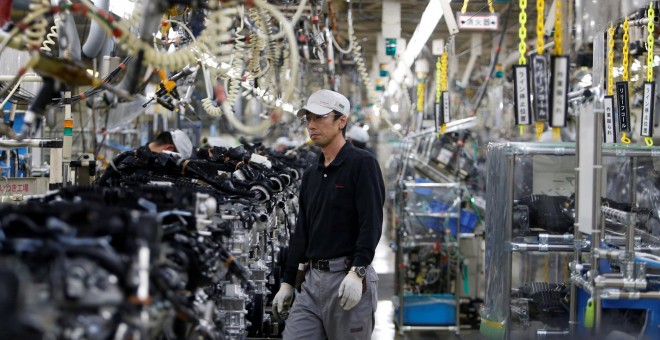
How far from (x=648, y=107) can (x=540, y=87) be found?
202 centimetres

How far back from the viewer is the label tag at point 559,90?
326 centimetres

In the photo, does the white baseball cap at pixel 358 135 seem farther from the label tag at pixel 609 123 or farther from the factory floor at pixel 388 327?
the label tag at pixel 609 123

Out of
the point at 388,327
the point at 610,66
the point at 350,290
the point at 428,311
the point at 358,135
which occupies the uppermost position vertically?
the point at 610,66

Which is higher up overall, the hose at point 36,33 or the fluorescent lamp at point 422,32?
the fluorescent lamp at point 422,32

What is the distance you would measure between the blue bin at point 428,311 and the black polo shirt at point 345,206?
451 cm

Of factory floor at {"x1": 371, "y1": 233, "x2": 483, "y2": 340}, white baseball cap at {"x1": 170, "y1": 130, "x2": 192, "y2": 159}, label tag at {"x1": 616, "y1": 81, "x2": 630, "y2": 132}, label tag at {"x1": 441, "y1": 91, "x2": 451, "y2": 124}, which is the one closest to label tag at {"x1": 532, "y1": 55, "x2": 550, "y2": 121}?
label tag at {"x1": 616, "y1": 81, "x2": 630, "y2": 132}

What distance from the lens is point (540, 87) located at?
133 inches

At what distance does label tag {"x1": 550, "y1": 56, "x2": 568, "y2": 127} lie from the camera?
3.26 meters

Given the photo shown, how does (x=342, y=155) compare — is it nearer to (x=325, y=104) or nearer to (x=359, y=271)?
(x=325, y=104)

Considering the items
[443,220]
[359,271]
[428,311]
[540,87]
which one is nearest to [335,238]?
[359,271]

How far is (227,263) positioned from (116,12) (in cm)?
274

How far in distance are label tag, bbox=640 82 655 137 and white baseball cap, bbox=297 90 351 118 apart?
197cm

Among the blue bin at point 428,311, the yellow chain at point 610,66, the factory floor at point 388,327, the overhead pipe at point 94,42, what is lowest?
the factory floor at point 388,327

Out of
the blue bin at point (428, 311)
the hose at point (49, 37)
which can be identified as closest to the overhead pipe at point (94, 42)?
the hose at point (49, 37)
